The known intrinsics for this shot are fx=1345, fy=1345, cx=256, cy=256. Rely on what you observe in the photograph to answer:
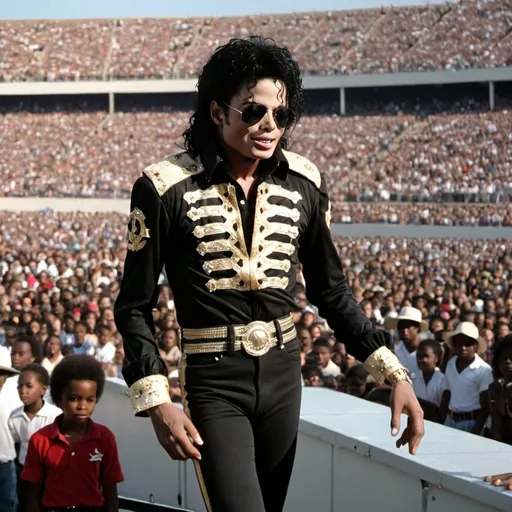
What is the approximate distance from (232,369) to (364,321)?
1.42 feet

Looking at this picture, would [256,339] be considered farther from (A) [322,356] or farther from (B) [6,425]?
(A) [322,356]

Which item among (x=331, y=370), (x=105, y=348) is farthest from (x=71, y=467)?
(x=105, y=348)

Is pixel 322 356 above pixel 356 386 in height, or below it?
above

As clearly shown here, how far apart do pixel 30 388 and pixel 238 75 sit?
3.72 m

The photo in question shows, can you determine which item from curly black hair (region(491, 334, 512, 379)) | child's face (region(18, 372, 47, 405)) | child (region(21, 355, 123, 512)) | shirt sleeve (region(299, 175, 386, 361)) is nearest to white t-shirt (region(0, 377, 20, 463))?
child's face (region(18, 372, 47, 405))

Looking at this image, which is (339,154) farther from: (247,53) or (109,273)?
(247,53)

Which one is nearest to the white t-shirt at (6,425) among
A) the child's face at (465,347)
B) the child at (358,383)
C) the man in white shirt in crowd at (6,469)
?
the man in white shirt in crowd at (6,469)

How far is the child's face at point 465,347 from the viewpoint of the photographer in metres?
9.61

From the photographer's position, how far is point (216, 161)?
353 cm

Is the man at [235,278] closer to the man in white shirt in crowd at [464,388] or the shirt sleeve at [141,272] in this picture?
the shirt sleeve at [141,272]

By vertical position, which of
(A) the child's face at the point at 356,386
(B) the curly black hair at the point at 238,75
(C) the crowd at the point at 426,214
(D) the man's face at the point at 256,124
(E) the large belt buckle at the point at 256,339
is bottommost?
(A) the child's face at the point at 356,386

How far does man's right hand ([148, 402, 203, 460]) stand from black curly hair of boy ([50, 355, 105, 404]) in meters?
2.11

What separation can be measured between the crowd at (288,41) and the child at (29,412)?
4463 centimetres

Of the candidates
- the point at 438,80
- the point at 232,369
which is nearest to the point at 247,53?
the point at 232,369
